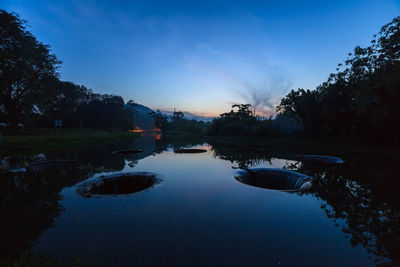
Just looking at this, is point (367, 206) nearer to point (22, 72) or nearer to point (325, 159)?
point (325, 159)

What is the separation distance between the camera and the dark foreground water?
4.62 m

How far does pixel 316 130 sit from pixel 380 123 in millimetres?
12705

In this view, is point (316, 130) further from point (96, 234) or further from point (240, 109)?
point (96, 234)

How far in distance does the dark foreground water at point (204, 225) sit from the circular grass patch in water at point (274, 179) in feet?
3.27

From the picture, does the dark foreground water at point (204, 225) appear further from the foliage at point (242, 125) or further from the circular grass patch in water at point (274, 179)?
the foliage at point (242, 125)

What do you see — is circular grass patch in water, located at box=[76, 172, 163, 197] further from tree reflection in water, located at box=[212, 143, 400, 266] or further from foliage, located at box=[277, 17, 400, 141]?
foliage, located at box=[277, 17, 400, 141]

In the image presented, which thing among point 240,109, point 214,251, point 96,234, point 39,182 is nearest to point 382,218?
point 214,251

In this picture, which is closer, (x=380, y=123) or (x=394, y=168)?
(x=394, y=168)

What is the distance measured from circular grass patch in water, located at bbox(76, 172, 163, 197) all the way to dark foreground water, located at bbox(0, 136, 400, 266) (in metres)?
0.79

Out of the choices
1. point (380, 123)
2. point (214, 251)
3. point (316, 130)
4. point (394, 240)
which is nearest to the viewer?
point (214, 251)

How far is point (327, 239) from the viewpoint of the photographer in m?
5.45

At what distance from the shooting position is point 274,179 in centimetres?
1271

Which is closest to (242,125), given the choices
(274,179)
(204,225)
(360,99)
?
(360,99)

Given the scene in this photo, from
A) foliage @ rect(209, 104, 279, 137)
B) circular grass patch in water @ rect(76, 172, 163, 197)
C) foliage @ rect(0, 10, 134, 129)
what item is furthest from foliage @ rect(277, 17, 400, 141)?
foliage @ rect(0, 10, 134, 129)
